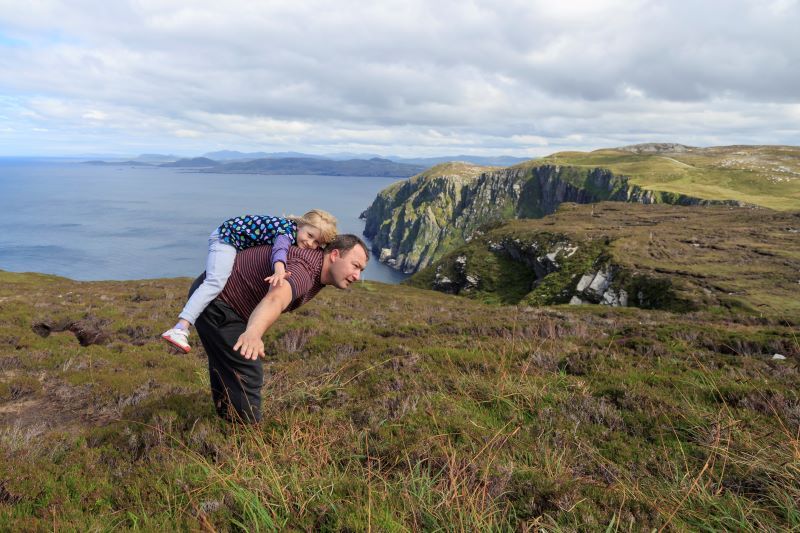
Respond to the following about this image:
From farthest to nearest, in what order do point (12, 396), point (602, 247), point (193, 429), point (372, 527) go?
1. point (602, 247)
2. point (12, 396)
3. point (193, 429)
4. point (372, 527)

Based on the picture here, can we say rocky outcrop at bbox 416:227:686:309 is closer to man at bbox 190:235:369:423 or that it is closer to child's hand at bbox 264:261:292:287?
man at bbox 190:235:369:423

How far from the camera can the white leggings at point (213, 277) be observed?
443cm

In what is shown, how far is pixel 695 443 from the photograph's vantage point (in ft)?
15.1

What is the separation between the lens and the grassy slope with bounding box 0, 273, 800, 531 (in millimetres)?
3281

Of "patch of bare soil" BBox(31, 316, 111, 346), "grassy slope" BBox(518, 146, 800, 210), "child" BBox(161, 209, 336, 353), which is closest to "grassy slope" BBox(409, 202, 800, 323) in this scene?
"child" BBox(161, 209, 336, 353)

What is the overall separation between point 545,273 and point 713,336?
47.1 m

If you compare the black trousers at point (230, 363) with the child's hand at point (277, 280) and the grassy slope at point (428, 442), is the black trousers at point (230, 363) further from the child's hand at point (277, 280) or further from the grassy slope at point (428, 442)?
the child's hand at point (277, 280)

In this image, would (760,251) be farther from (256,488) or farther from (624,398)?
(256,488)

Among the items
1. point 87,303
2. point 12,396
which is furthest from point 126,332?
point 87,303

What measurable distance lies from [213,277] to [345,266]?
5.04 feet

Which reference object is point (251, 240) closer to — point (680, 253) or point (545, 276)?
point (680, 253)

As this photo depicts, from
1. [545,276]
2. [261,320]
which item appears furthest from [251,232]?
[545,276]

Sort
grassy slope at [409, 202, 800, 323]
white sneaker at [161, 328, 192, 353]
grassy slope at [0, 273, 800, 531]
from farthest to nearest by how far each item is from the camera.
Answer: grassy slope at [409, 202, 800, 323] → white sneaker at [161, 328, 192, 353] → grassy slope at [0, 273, 800, 531]

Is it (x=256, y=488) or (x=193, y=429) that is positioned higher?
(x=256, y=488)
